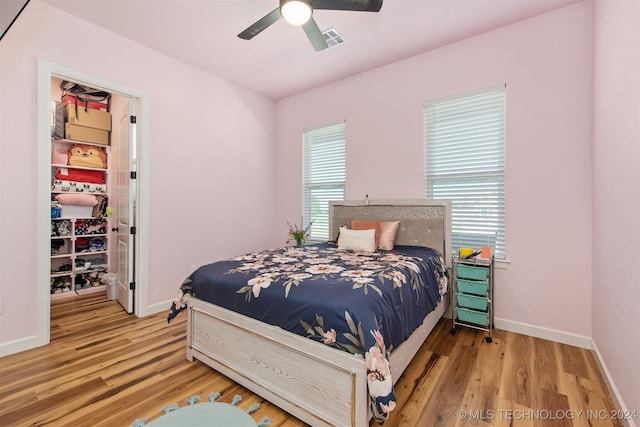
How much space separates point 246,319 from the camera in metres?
1.79

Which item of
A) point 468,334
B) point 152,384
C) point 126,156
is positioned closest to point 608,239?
point 468,334

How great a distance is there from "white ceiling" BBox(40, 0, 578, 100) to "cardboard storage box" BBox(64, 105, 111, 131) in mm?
1544

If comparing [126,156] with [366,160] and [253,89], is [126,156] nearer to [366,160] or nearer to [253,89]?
[253,89]

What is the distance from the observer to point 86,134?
3.83 m

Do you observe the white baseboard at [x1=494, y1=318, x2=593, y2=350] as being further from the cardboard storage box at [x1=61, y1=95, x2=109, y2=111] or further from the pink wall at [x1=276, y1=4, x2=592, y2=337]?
the cardboard storage box at [x1=61, y1=95, x2=109, y2=111]

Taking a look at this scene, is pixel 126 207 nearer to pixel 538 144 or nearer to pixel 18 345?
pixel 18 345

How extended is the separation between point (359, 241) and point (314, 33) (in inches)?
75.0

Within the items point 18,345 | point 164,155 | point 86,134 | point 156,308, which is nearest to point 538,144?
point 164,155

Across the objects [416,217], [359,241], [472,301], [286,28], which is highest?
[286,28]

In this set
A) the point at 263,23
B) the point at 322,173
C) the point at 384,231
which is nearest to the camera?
the point at 263,23

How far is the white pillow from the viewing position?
2883mm

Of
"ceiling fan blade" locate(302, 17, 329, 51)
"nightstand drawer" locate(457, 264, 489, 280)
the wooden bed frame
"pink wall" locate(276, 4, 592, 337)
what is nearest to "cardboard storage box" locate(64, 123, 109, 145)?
the wooden bed frame

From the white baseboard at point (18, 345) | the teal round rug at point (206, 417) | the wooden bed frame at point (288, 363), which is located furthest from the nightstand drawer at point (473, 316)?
the white baseboard at point (18, 345)

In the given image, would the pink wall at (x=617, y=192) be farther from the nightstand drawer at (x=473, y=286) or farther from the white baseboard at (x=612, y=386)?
the nightstand drawer at (x=473, y=286)
